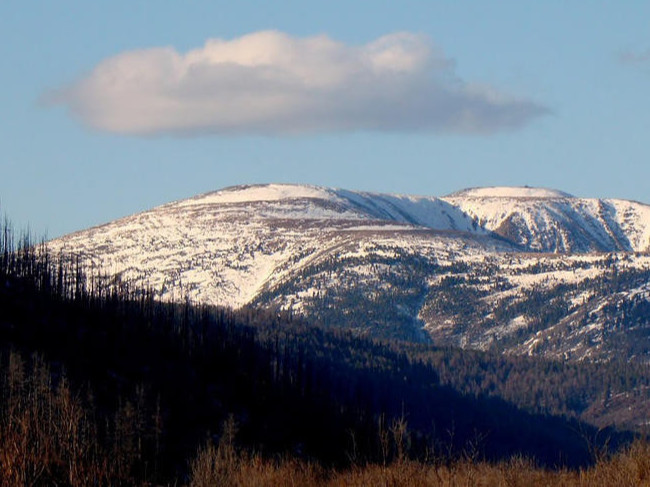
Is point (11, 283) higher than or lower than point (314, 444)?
higher

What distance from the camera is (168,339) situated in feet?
642

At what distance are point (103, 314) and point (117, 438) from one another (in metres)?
94.8

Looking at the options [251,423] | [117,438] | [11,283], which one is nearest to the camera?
[117,438]

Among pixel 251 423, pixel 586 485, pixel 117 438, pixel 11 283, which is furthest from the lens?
pixel 11 283

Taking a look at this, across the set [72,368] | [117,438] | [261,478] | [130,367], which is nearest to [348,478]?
[261,478]

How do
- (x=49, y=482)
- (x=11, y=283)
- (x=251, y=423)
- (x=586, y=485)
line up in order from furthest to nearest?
(x=11, y=283)
(x=251, y=423)
(x=49, y=482)
(x=586, y=485)

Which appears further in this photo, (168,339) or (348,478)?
(168,339)

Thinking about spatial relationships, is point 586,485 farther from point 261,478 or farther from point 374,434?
point 374,434

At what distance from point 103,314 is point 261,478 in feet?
457

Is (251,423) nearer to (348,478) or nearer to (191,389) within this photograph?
(191,389)

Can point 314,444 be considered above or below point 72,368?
below

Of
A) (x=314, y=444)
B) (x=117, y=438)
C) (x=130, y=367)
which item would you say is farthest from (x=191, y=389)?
(x=117, y=438)

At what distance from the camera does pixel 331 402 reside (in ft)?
645

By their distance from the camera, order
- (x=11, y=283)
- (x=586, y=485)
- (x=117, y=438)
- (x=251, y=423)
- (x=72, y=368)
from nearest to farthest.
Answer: (x=586, y=485)
(x=117, y=438)
(x=72, y=368)
(x=251, y=423)
(x=11, y=283)
